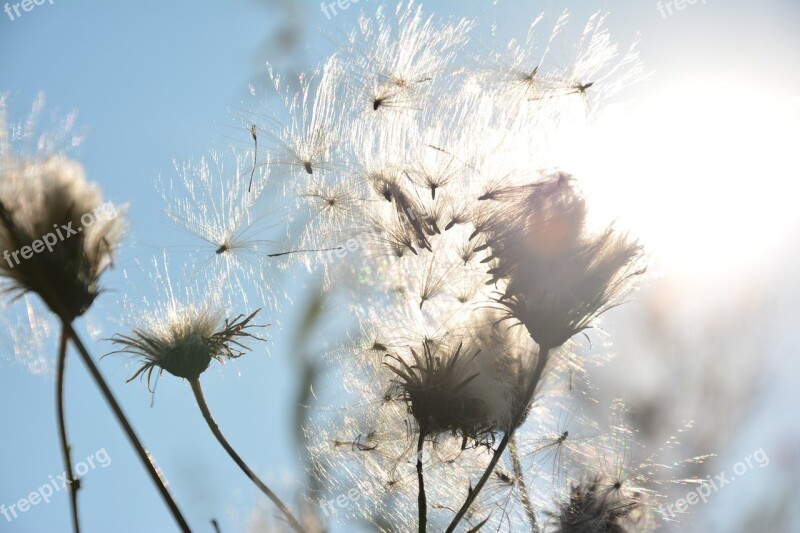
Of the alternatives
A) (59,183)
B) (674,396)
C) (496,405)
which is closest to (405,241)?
(496,405)

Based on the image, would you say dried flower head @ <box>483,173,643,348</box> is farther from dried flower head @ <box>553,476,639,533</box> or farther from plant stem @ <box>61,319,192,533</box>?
plant stem @ <box>61,319,192,533</box>

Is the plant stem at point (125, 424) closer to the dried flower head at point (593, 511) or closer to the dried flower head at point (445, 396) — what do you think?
the dried flower head at point (445, 396)

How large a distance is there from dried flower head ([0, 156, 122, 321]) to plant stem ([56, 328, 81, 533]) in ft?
0.28

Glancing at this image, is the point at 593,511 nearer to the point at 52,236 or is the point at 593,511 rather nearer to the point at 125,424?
the point at 125,424

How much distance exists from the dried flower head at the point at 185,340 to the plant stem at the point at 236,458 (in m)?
0.06

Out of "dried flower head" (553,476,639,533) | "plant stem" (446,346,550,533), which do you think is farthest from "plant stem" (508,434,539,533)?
"plant stem" (446,346,550,533)

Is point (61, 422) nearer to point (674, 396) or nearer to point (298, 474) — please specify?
point (298, 474)

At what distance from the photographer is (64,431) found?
75.1 inches

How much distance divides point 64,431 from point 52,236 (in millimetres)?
485

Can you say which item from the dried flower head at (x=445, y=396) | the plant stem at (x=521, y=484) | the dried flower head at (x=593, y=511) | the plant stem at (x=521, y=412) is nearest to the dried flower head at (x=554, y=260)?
the plant stem at (x=521, y=412)

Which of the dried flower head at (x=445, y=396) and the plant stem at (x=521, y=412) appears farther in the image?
the dried flower head at (x=445, y=396)

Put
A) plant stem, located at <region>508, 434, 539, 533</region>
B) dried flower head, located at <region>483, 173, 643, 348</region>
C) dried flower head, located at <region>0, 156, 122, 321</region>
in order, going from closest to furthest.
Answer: dried flower head, located at <region>0, 156, 122, 321</region> → dried flower head, located at <region>483, 173, 643, 348</region> → plant stem, located at <region>508, 434, 539, 533</region>

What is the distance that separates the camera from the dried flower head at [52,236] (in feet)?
6.23

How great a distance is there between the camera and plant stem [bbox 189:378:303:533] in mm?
1924
